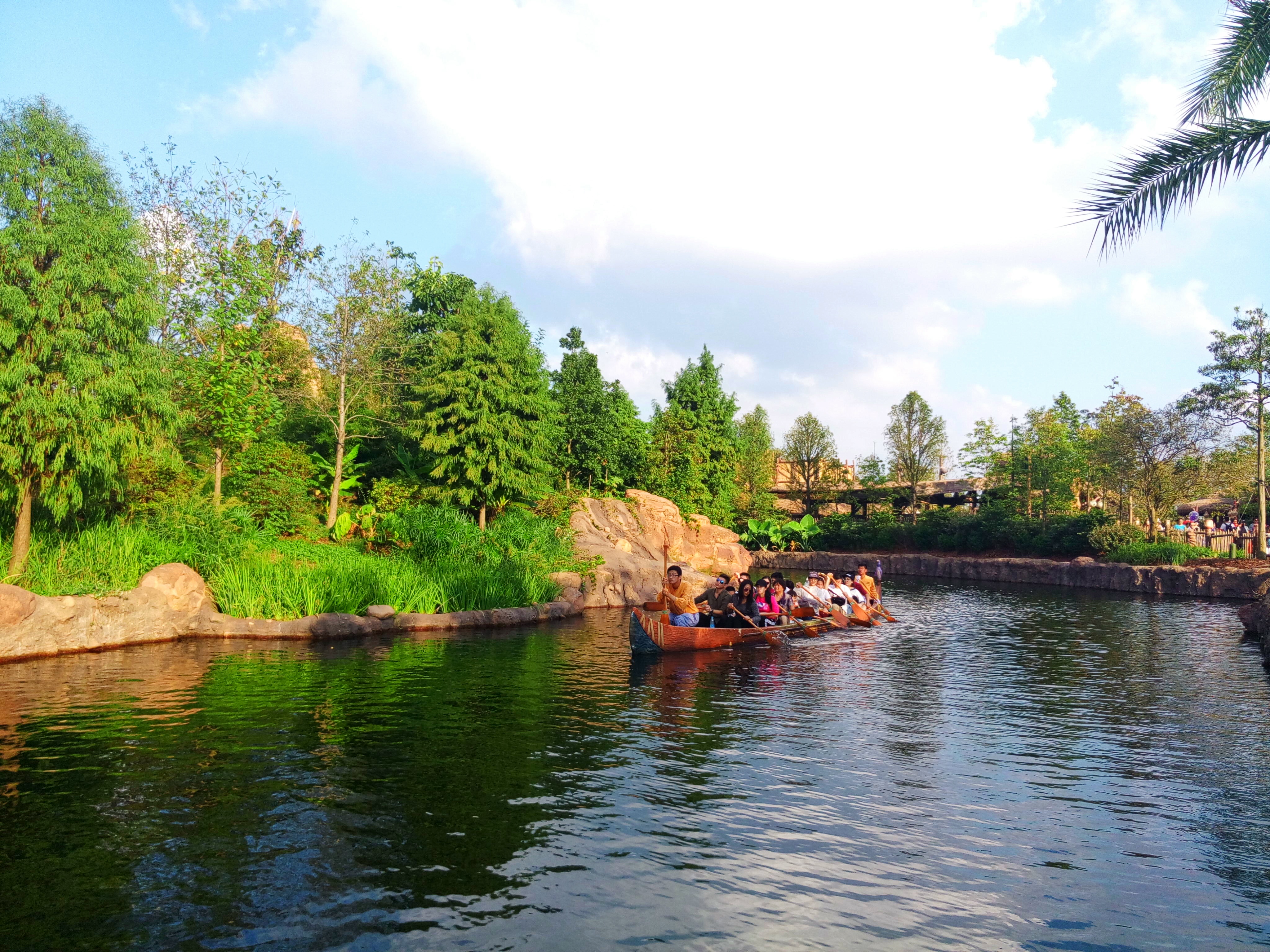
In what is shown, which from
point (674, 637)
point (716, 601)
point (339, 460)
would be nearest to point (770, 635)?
point (716, 601)

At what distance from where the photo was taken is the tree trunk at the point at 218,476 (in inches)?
933

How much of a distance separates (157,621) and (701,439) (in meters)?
36.1

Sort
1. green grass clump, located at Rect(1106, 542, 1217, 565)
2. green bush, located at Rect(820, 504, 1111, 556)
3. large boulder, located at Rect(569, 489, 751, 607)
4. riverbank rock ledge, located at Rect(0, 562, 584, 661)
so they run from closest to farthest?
1. riverbank rock ledge, located at Rect(0, 562, 584, 661)
2. large boulder, located at Rect(569, 489, 751, 607)
3. green grass clump, located at Rect(1106, 542, 1217, 565)
4. green bush, located at Rect(820, 504, 1111, 556)

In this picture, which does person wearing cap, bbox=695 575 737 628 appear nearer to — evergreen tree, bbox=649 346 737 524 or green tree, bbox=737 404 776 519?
evergreen tree, bbox=649 346 737 524

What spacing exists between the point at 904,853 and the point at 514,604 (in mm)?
17066

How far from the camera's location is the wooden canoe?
707 inches

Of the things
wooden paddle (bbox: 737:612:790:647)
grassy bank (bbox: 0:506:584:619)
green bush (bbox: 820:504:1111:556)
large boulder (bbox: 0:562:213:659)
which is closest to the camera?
large boulder (bbox: 0:562:213:659)

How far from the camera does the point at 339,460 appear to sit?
27297mm

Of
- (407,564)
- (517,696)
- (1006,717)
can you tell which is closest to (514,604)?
(407,564)

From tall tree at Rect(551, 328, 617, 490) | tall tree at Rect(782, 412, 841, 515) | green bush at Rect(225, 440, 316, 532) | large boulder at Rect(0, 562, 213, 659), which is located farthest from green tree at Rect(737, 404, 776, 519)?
large boulder at Rect(0, 562, 213, 659)

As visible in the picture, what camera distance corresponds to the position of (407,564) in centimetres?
2267

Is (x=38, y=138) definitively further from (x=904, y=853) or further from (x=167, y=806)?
(x=904, y=853)

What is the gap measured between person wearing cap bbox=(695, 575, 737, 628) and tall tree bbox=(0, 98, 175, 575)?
12824 mm

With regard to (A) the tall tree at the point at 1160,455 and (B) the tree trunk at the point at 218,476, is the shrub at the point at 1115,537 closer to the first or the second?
(A) the tall tree at the point at 1160,455
